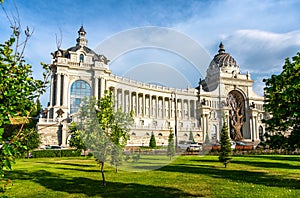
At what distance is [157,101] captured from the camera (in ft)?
287

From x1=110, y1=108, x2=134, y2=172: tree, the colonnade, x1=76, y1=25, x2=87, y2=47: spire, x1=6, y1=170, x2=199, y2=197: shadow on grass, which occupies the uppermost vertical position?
x1=76, y1=25, x2=87, y2=47: spire

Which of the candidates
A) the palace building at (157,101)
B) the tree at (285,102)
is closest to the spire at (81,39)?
the palace building at (157,101)

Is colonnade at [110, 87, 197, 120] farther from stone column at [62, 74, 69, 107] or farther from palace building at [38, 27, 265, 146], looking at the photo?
stone column at [62, 74, 69, 107]

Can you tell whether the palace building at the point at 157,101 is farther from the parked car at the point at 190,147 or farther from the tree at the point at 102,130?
the tree at the point at 102,130

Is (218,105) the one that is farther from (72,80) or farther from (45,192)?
(45,192)

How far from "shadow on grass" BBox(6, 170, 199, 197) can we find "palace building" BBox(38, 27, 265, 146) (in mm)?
31423

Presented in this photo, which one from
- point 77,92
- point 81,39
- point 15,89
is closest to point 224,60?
point 81,39

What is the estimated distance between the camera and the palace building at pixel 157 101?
203 ft

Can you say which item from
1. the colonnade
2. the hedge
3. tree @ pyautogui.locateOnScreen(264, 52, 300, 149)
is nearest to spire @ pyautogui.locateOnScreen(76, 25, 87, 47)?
the colonnade

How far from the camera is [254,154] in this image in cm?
4244

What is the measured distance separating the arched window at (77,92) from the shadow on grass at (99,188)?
44.7 metres

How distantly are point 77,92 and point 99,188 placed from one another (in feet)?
172

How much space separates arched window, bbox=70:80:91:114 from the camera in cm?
6367

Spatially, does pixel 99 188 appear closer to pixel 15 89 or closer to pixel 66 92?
pixel 15 89
